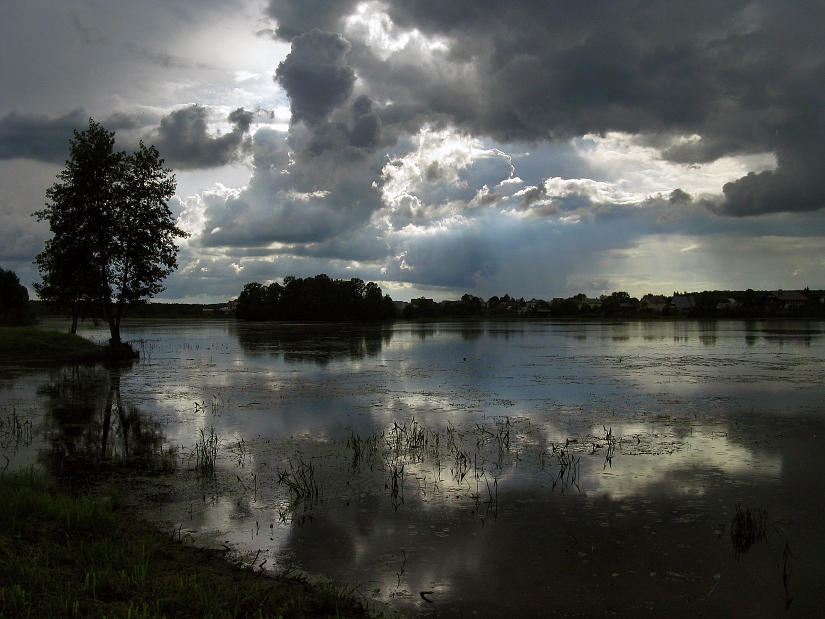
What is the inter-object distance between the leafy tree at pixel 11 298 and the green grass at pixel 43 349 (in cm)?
3261

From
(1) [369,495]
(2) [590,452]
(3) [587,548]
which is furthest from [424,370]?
(3) [587,548]

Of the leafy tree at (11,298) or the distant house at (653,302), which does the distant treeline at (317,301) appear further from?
the distant house at (653,302)

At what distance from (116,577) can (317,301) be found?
386 feet

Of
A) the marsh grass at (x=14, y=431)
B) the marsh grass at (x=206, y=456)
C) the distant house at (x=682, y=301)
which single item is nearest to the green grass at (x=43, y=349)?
the marsh grass at (x=14, y=431)

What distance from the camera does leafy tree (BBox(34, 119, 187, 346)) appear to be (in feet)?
101

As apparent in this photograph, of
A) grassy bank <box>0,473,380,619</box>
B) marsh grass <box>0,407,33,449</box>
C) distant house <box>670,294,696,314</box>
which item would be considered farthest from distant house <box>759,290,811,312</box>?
grassy bank <box>0,473,380,619</box>

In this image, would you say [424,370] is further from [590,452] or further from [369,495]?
[369,495]

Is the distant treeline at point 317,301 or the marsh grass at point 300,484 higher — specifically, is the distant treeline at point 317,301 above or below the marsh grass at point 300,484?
above

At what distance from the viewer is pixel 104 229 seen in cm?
3169

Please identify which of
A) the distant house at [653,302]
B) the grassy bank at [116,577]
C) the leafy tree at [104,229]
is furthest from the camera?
the distant house at [653,302]

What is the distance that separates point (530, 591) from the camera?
6.23 meters

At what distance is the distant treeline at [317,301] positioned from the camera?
4862 inches

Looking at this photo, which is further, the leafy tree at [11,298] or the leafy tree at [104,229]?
the leafy tree at [11,298]

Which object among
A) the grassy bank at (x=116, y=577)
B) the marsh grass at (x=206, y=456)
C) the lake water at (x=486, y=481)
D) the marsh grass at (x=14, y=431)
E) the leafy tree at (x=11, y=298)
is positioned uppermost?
the leafy tree at (x=11, y=298)
